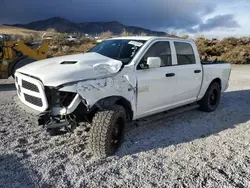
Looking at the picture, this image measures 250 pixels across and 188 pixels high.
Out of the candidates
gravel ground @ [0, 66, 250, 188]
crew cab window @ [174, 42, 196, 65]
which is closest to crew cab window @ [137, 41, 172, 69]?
crew cab window @ [174, 42, 196, 65]

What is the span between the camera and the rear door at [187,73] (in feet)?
19.3

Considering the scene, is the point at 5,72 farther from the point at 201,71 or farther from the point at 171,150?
the point at 171,150

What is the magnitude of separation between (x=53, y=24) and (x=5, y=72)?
115 metres

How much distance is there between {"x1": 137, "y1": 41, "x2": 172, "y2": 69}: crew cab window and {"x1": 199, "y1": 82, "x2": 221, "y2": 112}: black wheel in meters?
2.02

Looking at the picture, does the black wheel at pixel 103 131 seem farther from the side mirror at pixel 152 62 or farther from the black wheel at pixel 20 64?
the black wheel at pixel 20 64

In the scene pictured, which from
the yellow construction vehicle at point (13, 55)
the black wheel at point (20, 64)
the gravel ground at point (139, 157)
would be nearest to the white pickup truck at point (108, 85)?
the gravel ground at point (139, 157)

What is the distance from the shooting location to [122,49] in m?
5.24

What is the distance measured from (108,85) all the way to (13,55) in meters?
8.37

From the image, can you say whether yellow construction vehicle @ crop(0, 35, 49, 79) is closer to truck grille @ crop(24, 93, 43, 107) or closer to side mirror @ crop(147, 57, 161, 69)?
truck grille @ crop(24, 93, 43, 107)

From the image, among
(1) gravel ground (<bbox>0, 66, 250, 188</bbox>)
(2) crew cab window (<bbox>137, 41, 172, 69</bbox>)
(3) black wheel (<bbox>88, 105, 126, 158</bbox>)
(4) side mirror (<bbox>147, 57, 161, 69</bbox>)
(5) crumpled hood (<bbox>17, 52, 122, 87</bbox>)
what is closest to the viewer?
(1) gravel ground (<bbox>0, 66, 250, 188</bbox>)

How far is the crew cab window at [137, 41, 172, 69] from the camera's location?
516 cm

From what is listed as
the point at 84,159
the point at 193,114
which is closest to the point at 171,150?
the point at 84,159

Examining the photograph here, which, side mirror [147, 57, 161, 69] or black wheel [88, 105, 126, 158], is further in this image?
side mirror [147, 57, 161, 69]

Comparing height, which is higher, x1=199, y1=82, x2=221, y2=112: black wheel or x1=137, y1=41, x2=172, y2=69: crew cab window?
x1=137, y1=41, x2=172, y2=69: crew cab window
